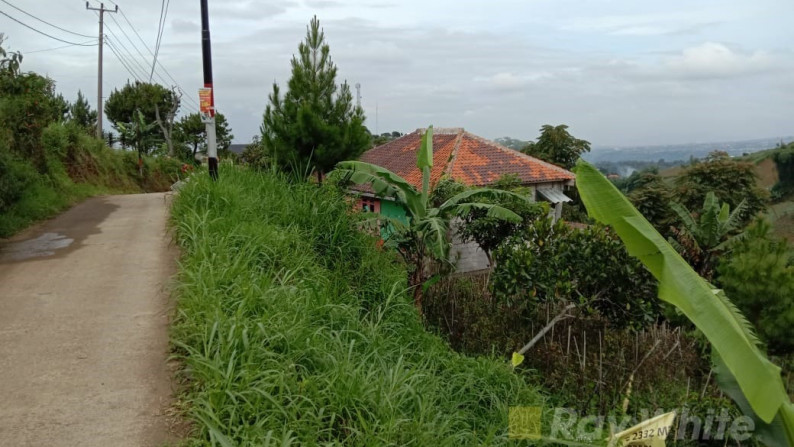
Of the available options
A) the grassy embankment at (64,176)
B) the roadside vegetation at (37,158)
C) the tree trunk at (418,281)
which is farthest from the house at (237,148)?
the tree trunk at (418,281)

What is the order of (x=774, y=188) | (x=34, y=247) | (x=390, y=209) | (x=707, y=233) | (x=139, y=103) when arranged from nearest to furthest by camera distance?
(x=34, y=247)
(x=707, y=233)
(x=390, y=209)
(x=774, y=188)
(x=139, y=103)

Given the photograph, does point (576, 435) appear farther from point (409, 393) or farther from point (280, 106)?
point (280, 106)

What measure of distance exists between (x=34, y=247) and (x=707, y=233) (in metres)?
11.2

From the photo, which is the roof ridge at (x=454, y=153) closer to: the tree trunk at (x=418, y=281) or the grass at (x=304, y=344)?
the tree trunk at (x=418, y=281)

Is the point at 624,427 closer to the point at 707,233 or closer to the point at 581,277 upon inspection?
the point at 581,277

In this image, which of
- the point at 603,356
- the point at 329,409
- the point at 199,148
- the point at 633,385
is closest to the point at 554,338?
the point at 603,356

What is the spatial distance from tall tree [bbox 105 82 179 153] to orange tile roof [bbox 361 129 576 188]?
17761mm

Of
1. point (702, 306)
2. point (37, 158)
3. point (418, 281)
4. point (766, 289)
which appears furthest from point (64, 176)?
point (766, 289)

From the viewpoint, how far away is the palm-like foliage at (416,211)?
28.2 ft

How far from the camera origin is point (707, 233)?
10.8m

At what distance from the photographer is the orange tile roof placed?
16.7 meters

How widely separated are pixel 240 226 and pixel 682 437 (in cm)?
522

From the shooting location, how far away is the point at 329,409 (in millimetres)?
3793

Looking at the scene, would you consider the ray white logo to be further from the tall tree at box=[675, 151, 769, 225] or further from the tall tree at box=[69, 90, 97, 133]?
the tall tree at box=[69, 90, 97, 133]
